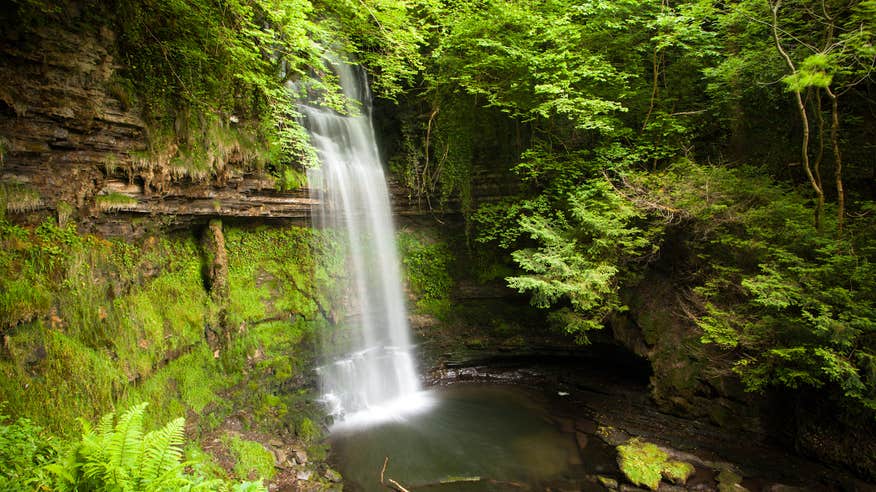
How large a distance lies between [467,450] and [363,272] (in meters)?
5.01

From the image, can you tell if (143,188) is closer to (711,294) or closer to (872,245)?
(711,294)

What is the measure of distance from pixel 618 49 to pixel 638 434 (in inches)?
329

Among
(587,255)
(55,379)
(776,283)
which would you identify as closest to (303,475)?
(55,379)

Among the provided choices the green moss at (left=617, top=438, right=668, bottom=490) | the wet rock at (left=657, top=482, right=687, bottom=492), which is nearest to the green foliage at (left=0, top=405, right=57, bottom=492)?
the green moss at (left=617, top=438, right=668, bottom=490)

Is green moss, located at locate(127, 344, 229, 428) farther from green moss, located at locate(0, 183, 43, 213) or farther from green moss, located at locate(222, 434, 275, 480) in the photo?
green moss, located at locate(0, 183, 43, 213)

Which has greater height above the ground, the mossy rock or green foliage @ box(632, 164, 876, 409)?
green foliage @ box(632, 164, 876, 409)

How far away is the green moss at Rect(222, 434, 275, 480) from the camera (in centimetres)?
589

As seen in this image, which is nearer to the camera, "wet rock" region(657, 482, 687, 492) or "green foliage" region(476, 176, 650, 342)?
"wet rock" region(657, 482, 687, 492)

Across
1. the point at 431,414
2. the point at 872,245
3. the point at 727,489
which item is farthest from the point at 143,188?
the point at 872,245

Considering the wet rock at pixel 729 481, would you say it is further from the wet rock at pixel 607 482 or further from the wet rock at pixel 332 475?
the wet rock at pixel 332 475

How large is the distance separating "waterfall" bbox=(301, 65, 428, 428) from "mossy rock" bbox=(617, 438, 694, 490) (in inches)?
171

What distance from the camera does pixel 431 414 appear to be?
859cm

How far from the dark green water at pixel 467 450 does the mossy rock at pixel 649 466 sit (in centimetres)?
43

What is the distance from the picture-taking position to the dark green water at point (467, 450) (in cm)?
647
